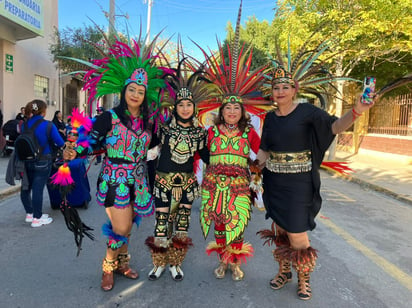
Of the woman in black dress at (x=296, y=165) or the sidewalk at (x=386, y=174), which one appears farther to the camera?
the sidewalk at (x=386, y=174)

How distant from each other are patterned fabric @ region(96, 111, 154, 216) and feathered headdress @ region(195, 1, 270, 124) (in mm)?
975

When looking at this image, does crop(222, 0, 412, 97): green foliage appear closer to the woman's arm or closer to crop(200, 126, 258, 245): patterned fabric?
crop(200, 126, 258, 245): patterned fabric

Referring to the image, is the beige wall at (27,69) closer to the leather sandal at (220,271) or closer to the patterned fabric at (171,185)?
the patterned fabric at (171,185)

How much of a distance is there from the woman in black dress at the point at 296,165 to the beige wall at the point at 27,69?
10.7 metres

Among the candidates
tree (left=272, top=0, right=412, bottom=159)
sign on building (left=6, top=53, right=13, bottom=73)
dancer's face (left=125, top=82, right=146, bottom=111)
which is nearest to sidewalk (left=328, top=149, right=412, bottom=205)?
tree (left=272, top=0, right=412, bottom=159)

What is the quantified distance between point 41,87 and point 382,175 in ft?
43.7

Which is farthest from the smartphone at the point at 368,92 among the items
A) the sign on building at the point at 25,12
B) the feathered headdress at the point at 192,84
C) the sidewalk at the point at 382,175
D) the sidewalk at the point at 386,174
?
the sign on building at the point at 25,12

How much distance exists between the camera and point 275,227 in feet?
9.65

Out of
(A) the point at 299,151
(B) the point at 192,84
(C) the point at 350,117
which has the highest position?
(B) the point at 192,84

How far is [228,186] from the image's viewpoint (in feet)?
8.98

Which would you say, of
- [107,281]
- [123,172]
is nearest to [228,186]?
[123,172]

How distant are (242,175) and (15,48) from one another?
11.3m

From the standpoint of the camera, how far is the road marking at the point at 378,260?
9.93ft

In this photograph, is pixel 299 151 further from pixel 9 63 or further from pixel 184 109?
pixel 9 63
